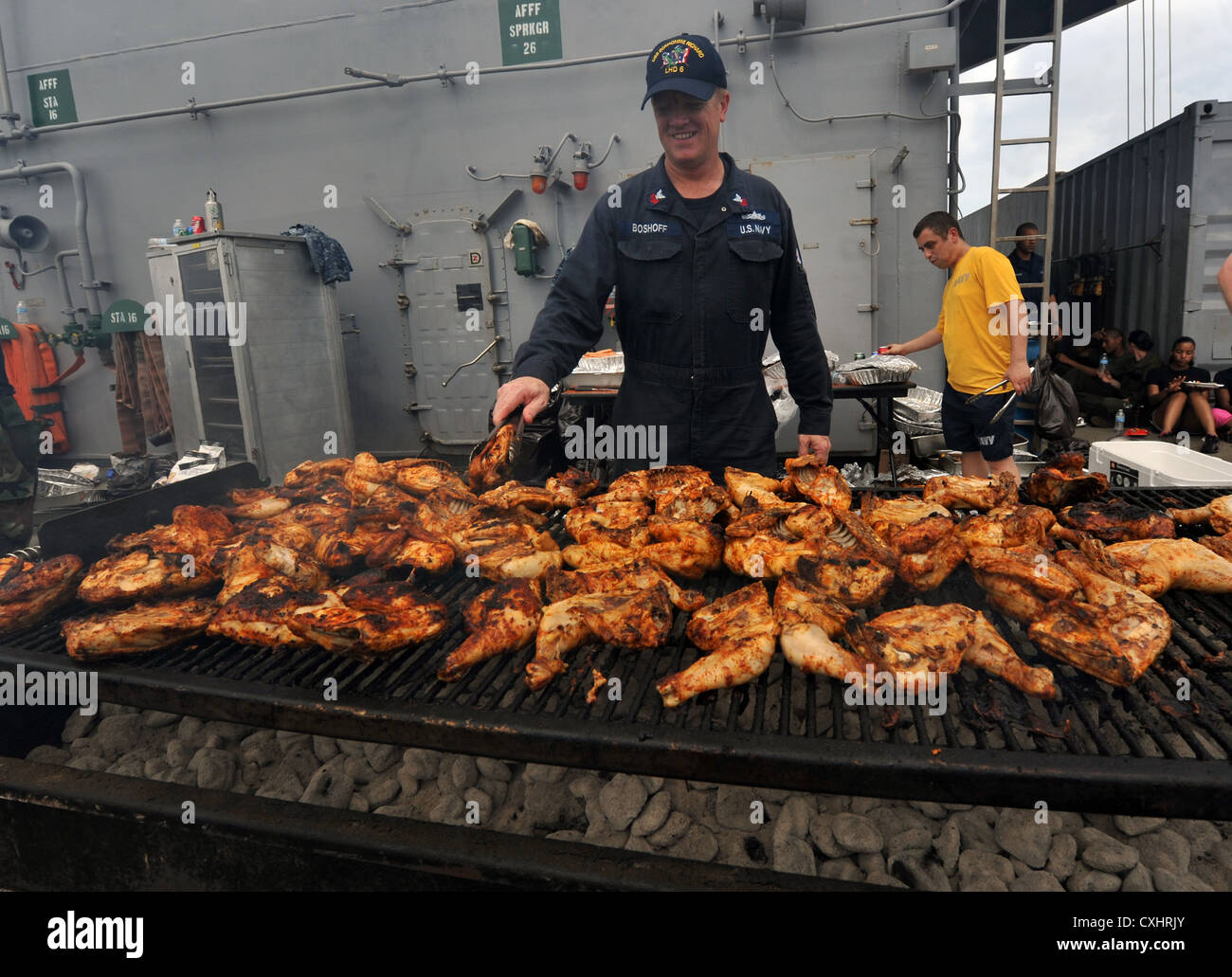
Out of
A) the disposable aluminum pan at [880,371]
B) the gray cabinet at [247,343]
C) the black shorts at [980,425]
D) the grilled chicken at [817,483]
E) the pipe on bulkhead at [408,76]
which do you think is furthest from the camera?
the gray cabinet at [247,343]

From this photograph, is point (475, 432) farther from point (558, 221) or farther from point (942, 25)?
point (942, 25)

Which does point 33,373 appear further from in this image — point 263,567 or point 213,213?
point 263,567

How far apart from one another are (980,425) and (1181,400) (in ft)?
17.4

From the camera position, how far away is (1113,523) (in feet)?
8.07

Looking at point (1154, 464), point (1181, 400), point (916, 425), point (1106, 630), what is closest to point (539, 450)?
point (1106, 630)

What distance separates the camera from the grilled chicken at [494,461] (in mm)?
3000

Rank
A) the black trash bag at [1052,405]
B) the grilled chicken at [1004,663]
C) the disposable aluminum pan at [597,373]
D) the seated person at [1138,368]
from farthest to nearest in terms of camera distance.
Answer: the seated person at [1138,368] < the black trash bag at [1052,405] < the disposable aluminum pan at [597,373] < the grilled chicken at [1004,663]

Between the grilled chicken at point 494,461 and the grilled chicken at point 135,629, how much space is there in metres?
1.15

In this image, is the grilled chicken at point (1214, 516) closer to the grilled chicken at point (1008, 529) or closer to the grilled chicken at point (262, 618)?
the grilled chicken at point (1008, 529)

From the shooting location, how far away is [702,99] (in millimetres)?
3156

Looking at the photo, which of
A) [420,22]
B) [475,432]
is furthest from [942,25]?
[475,432]

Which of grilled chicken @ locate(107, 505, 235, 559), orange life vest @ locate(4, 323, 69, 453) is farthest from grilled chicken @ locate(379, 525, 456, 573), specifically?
orange life vest @ locate(4, 323, 69, 453)

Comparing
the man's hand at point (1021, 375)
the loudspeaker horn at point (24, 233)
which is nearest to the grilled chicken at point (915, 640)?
the man's hand at point (1021, 375)

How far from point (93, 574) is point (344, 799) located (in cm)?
134
